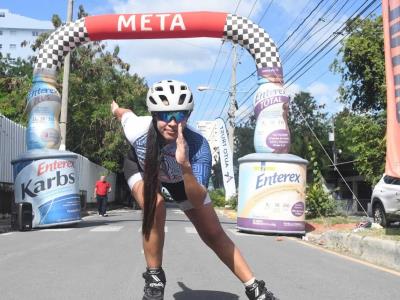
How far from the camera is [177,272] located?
24.7ft

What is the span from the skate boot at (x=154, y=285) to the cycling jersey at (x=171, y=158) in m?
0.62

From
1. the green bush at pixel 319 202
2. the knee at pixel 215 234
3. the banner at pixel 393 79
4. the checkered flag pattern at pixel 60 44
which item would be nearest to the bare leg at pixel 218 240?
the knee at pixel 215 234

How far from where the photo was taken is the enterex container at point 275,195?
1431cm

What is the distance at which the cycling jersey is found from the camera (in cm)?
454

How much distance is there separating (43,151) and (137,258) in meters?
7.23

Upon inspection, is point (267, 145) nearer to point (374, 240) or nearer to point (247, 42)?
point (247, 42)

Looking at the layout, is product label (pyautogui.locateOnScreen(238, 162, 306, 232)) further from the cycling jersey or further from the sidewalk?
the cycling jersey

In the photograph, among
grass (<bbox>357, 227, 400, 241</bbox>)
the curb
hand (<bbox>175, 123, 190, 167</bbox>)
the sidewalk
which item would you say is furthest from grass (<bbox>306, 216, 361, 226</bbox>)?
hand (<bbox>175, 123, 190, 167</bbox>)

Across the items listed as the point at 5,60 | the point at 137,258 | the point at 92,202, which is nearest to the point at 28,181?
the point at 137,258

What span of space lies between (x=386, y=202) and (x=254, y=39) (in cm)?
546

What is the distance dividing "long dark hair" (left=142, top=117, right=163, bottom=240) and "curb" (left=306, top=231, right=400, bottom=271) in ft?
16.9

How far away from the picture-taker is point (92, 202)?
33219 mm

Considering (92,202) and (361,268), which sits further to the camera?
(92,202)

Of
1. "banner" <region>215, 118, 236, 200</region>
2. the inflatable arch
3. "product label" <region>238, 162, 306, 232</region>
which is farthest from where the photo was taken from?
"banner" <region>215, 118, 236, 200</region>
